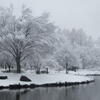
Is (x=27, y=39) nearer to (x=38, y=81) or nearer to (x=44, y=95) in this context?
(x=38, y=81)

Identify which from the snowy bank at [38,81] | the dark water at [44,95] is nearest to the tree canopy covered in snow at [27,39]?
the snowy bank at [38,81]

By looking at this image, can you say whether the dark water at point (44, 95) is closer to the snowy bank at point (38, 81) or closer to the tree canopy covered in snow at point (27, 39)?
the snowy bank at point (38, 81)

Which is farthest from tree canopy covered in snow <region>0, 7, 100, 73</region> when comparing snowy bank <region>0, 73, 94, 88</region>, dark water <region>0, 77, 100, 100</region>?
Answer: dark water <region>0, 77, 100, 100</region>

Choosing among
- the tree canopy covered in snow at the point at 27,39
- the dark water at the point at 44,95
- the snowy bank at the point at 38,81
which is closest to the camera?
the dark water at the point at 44,95

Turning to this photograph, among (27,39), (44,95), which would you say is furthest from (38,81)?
(44,95)

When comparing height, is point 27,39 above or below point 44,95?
above

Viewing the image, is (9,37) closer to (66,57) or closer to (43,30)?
(43,30)

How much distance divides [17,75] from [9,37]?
18.9ft

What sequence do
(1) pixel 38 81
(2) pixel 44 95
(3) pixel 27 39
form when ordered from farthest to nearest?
1. (3) pixel 27 39
2. (1) pixel 38 81
3. (2) pixel 44 95

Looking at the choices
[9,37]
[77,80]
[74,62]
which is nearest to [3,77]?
[9,37]

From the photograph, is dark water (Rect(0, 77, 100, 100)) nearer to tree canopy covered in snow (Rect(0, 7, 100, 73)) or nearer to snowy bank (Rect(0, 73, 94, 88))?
snowy bank (Rect(0, 73, 94, 88))

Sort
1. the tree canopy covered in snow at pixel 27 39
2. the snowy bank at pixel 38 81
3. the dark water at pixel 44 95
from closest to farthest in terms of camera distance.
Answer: the dark water at pixel 44 95 < the snowy bank at pixel 38 81 < the tree canopy covered in snow at pixel 27 39

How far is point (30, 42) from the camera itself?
3841 centimetres

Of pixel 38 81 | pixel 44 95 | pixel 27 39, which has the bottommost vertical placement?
pixel 44 95
